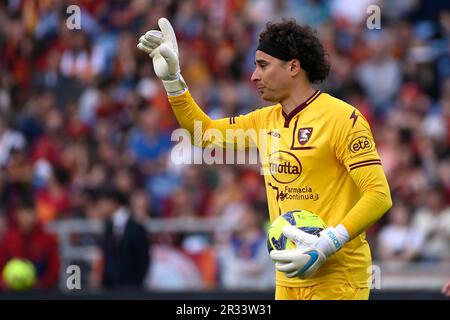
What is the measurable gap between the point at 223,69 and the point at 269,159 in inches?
338

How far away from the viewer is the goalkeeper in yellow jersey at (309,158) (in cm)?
620

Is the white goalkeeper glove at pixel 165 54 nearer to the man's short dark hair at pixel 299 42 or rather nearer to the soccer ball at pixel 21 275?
the man's short dark hair at pixel 299 42

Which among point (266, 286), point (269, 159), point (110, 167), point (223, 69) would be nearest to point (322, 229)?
point (269, 159)

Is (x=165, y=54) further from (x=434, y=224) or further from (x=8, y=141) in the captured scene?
(x=8, y=141)

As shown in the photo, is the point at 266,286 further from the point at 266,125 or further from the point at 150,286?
the point at 266,125

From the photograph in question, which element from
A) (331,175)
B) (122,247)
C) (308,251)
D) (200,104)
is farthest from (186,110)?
(200,104)

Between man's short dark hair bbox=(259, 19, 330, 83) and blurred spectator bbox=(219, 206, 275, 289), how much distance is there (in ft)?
17.7

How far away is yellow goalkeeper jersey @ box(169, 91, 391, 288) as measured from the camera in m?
6.25

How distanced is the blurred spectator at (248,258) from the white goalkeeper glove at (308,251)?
5678 millimetres

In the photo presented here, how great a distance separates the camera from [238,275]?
12102 mm

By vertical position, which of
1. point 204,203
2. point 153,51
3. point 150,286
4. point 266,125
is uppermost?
point 153,51

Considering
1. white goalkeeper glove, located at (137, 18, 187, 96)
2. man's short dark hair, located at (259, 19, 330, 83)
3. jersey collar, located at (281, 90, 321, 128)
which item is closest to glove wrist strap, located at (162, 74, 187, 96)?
white goalkeeper glove, located at (137, 18, 187, 96)

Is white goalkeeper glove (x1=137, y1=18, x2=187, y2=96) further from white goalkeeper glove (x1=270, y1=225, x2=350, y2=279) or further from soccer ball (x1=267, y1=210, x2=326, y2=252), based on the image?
white goalkeeper glove (x1=270, y1=225, x2=350, y2=279)

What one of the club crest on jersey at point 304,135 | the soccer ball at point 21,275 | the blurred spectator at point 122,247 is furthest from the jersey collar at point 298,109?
the soccer ball at point 21,275
